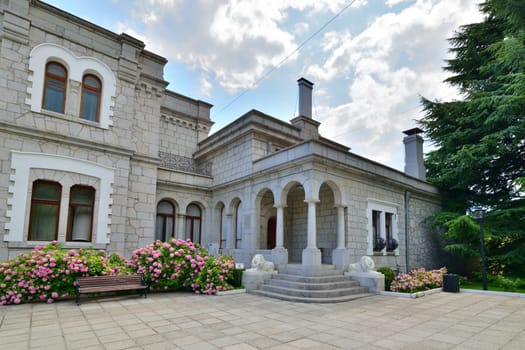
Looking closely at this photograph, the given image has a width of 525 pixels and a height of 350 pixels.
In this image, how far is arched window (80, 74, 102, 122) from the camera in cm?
997

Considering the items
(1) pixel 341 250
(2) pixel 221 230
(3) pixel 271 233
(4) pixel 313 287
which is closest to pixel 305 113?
(3) pixel 271 233

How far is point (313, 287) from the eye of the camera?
26.2 ft

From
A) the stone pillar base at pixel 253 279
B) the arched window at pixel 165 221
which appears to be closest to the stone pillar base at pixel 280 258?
the stone pillar base at pixel 253 279

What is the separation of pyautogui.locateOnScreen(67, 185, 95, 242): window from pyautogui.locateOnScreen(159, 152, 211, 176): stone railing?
4663 mm

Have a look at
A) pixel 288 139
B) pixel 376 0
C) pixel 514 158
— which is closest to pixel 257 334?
pixel 376 0

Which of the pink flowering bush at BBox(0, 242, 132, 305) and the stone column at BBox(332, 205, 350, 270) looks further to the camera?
the stone column at BBox(332, 205, 350, 270)

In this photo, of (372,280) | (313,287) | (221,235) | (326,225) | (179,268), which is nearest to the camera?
(313,287)

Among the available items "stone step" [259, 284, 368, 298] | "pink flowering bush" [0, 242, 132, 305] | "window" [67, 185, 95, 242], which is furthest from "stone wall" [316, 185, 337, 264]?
"window" [67, 185, 95, 242]

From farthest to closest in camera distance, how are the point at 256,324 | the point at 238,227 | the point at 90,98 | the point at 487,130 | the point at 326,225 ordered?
the point at 487,130 → the point at 238,227 → the point at 326,225 → the point at 90,98 → the point at 256,324

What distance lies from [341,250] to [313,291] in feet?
7.05

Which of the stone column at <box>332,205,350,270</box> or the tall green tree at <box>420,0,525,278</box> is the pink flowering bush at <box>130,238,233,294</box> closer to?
the stone column at <box>332,205,350,270</box>

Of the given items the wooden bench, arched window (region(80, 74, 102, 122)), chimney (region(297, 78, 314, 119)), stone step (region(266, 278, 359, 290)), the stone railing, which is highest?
chimney (region(297, 78, 314, 119))

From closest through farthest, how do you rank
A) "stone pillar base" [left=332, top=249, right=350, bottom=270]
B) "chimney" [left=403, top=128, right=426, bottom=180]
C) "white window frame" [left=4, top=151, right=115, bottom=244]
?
1. "white window frame" [left=4, top=151, right=115, bottom=244]
2. "stone pillar base" [left=332, top=249, right=350, bottom=270]
3. "chimney" [left=403, top=128, right=426, bottom=180]

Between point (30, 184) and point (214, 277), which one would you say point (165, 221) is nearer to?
point (214, 277)
